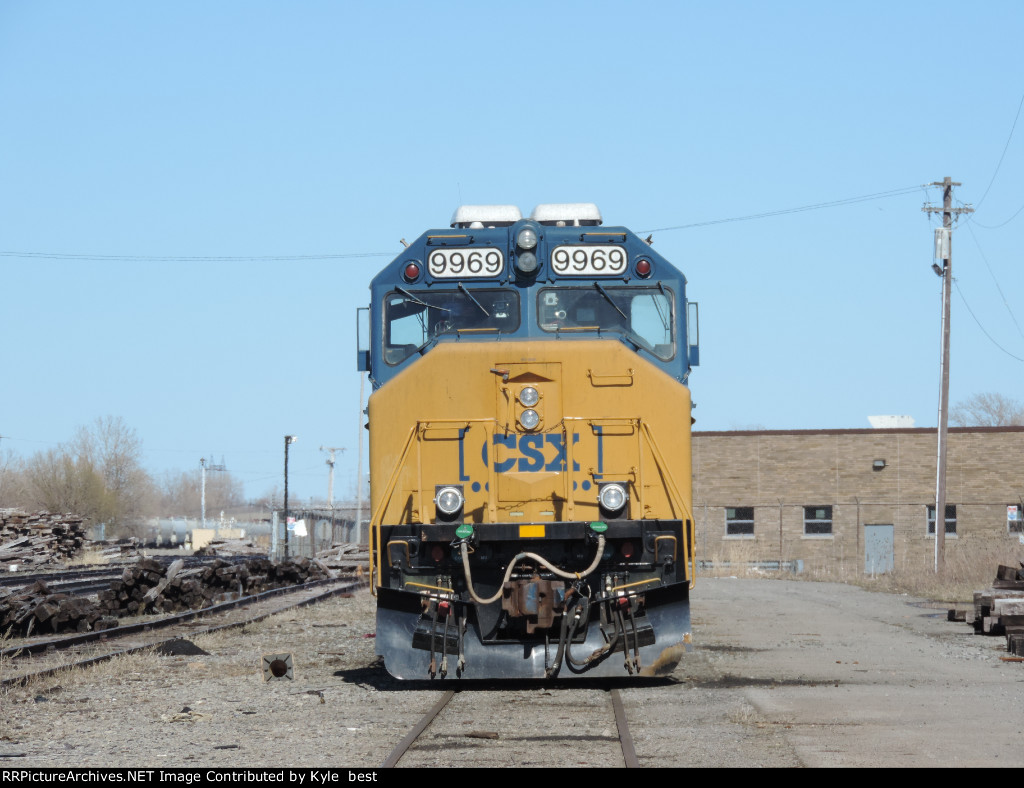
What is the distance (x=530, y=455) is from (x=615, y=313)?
5.28 feet

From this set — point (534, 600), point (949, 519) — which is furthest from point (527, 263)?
point (949, 519)

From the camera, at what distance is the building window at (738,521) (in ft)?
149

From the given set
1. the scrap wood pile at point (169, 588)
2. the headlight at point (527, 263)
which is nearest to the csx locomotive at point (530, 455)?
the headlight at point (527, 263)

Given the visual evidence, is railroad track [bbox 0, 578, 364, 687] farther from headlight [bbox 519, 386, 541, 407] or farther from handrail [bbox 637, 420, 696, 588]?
handrail [bbox 637, 420, 696, 588]

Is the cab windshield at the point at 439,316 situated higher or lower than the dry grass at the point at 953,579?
higher

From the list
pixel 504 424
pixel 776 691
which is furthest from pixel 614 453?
pixel 776 691

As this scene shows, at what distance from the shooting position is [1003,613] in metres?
16.4

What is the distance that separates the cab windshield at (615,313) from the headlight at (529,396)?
73 cm

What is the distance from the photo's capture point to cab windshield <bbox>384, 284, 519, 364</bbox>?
1130 centimetres

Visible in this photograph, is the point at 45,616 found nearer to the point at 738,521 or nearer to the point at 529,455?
the point at 529,455

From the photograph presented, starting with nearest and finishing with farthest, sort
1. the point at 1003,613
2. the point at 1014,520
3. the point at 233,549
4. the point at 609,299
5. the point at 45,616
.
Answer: the point at 609,299, the point at 1003,613, the point at 45,616, the point at 1014,520, the point at 233,549

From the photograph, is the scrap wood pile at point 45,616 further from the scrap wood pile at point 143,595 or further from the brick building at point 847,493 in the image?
the brick building at point 847,493

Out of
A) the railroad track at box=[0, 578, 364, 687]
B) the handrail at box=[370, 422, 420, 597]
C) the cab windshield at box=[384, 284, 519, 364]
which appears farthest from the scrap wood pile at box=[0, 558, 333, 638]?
the cab windshield at box=[384, 284, 519, 364]
